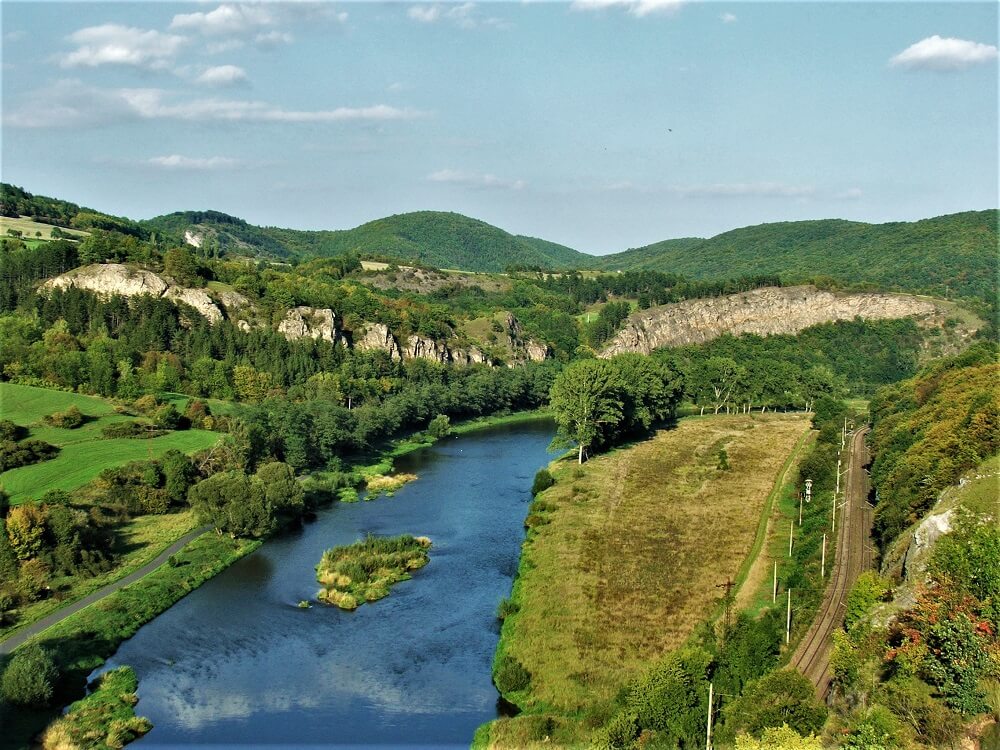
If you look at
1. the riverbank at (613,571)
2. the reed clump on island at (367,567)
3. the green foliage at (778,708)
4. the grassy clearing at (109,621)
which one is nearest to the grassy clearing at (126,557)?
the grassy clearing at (109,621)

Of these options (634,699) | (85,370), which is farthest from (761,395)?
(634,699)

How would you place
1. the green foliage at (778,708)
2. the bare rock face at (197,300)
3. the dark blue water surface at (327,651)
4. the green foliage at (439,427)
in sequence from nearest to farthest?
the green foliage at (778,708) < the dark blue water surface at (327,651) < the green foliage at (439,427) < the bare rock face at (197,300)

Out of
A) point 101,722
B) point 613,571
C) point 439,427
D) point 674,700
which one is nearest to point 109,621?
point 101,722

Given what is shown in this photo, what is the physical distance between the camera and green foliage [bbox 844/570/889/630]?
35.2m

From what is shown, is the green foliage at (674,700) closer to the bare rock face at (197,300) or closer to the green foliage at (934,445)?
the green foliage at (934,445)

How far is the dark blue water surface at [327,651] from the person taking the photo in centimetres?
3412

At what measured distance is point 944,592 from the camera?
29672mm

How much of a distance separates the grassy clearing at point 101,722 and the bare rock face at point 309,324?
76867 mm

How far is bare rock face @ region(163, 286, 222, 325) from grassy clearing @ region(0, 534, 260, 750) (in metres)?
58.6

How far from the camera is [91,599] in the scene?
4572 cm

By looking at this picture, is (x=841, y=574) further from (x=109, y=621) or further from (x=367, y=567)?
(x=109, y=621)

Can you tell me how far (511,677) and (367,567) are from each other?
1644 cm

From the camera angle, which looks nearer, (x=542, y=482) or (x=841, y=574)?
(x=841, y=574)

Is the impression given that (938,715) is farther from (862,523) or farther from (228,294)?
(228,294)
